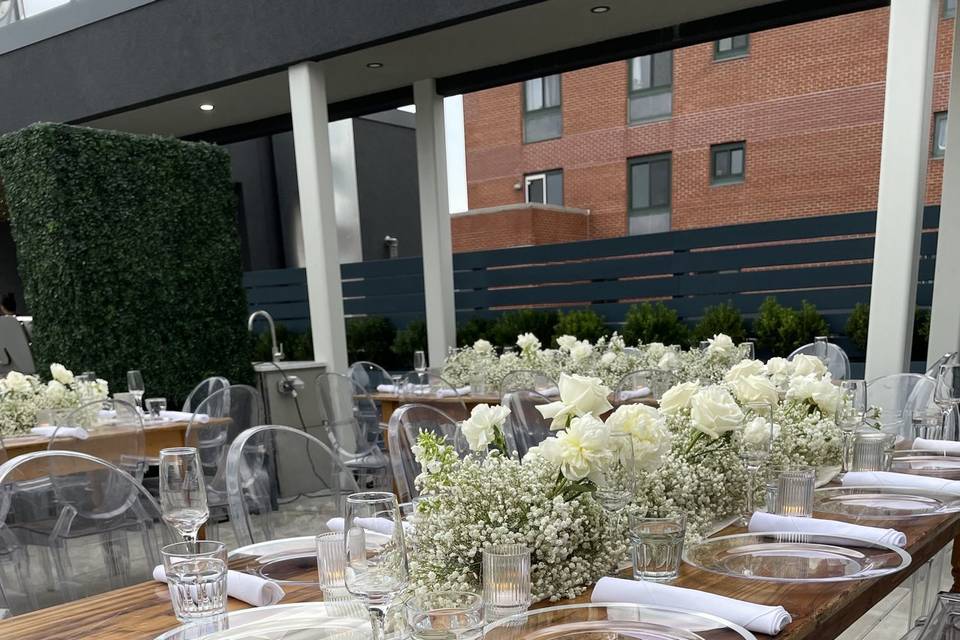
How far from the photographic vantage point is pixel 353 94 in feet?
26.5

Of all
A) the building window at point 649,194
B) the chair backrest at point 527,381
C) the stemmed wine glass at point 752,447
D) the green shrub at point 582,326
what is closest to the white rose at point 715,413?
the stemmed wine glass at point 752,447

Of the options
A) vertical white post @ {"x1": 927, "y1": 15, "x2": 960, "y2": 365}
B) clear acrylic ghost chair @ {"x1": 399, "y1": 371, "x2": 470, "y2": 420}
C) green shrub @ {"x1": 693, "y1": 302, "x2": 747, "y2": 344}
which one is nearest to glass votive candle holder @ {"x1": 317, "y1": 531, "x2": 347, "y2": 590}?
clear acrylic ghost chair @ {"x1": 399, "y1": 371, "x2": 470, "y2": 420}

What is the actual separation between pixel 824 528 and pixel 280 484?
186 centimetres

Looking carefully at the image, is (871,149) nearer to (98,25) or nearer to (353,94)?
(353,94)

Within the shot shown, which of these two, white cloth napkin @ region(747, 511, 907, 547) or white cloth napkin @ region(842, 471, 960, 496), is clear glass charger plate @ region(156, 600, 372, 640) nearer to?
white cloth napkin @ region(747, 511, 907, 547)

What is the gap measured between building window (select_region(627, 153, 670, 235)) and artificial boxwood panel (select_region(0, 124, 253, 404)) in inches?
411

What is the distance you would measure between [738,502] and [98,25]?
796 cm

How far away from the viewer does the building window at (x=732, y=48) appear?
44.3ft

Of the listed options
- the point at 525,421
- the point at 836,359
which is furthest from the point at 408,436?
the point at 836,359

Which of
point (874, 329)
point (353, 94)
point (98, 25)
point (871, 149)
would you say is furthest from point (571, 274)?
point (871, 149)

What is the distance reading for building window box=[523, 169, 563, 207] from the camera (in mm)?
16188

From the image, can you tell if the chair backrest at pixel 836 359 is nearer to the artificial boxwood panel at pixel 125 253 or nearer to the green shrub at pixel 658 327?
the green shrub at pixel 658 327

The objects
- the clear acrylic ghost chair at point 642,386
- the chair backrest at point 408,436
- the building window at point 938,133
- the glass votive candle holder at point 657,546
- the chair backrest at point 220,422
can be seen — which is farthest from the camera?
the building window at point 938,133

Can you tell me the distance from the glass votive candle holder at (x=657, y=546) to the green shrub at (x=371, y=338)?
892 centimetres
